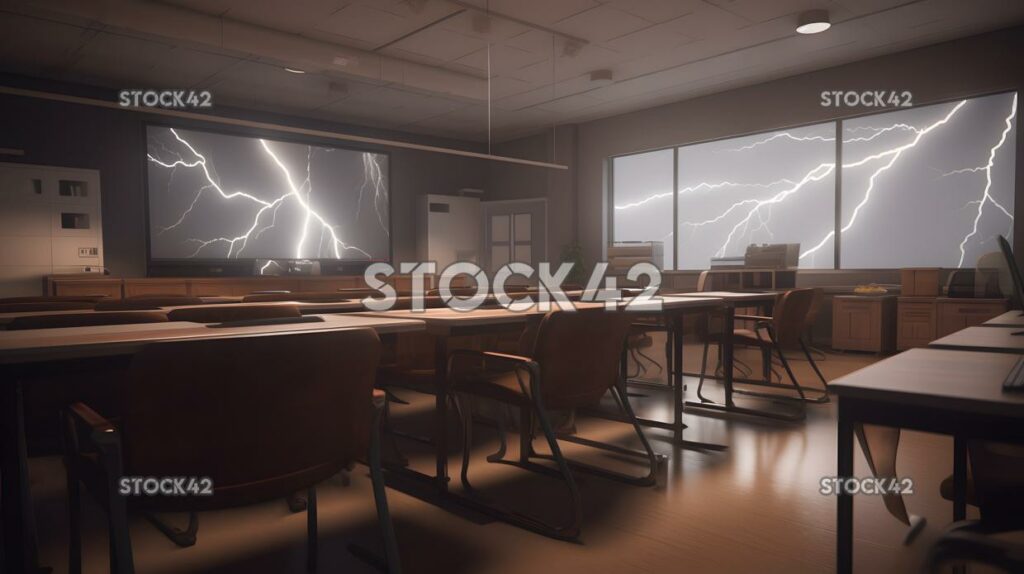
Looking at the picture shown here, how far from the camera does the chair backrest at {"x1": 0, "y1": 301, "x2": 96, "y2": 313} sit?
300 centimetres

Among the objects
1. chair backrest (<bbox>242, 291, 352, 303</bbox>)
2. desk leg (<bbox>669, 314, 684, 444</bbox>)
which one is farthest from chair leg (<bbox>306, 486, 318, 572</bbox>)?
chair backrest (<bbox>242, 291, 352, 303</bbox>)

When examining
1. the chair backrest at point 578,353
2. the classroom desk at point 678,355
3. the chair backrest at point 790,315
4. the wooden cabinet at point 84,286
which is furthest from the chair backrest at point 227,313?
the wooden cabinet at point 84,286

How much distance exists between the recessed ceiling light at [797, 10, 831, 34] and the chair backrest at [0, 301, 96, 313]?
5520 mm

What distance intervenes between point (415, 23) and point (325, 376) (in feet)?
15.0

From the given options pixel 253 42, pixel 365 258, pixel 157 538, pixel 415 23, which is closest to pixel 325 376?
pixel 157 538

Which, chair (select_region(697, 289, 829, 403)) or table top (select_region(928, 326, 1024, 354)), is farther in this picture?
chair (select_region(697, 289, 829, 403))

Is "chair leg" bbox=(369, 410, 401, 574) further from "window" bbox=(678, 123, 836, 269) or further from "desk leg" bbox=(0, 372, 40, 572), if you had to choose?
"window" bbox=(678, 123, 836, 269)

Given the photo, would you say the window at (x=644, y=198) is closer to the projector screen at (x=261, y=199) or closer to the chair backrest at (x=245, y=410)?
the projector screen at (x=261, y=199)

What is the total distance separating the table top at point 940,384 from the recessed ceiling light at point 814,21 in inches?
179

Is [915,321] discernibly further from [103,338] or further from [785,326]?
[103,338]

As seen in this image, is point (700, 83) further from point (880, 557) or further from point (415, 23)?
point (880, 557)

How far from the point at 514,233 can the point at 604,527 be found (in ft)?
24.9

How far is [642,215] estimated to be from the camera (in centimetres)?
827

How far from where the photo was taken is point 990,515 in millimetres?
1155
